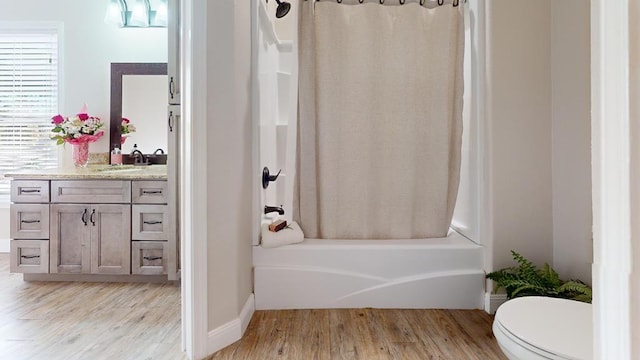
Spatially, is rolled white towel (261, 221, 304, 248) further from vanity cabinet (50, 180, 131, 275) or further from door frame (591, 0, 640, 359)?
door frame (591, 0, 640, 359)

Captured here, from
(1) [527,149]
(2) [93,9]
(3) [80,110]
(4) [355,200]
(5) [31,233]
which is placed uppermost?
(2) [93,9]

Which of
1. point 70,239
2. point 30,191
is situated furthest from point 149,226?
point 30,191

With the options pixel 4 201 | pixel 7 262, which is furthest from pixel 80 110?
pixel 7 262

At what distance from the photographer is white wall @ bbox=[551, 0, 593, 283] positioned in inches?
81.6

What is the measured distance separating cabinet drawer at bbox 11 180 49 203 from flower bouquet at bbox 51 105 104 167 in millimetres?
569

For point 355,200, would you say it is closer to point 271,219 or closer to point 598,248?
point 271,219

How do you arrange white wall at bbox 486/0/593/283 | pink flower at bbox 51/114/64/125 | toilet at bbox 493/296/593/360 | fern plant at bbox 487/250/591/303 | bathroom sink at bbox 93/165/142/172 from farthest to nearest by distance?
pink flower at bbox 51/114/64/125, bathroom sink at bbox 93/165/142/172, white wall at bbox 486/0/593/283, fern plant at bbox 487/250/591/303, toilet at bbox 493/296/593/360

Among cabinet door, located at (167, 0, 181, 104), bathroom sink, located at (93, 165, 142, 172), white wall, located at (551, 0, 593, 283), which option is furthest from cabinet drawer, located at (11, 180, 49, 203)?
white wall, located at (551, 0, 593, 283)

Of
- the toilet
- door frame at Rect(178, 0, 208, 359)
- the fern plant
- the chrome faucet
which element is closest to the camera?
the toilet

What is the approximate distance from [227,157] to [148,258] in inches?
56.2

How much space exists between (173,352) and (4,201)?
311 cm

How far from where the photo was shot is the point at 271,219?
2.80 meters

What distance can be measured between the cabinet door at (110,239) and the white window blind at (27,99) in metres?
1.38

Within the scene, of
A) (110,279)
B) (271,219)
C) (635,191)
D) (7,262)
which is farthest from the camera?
(7,262)
